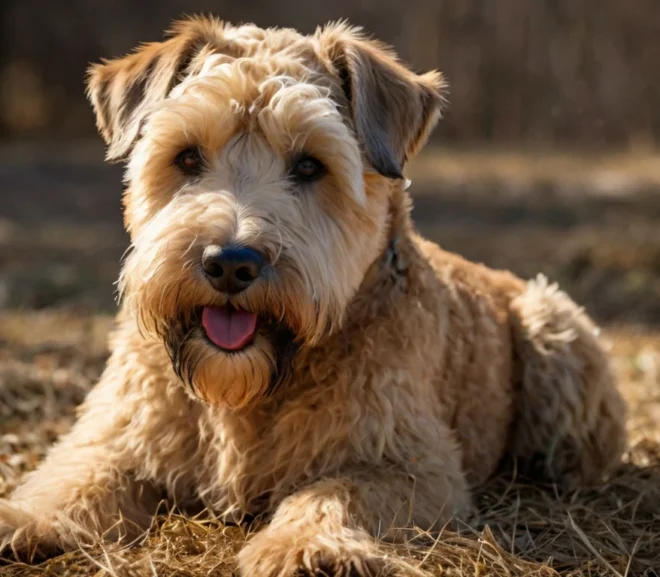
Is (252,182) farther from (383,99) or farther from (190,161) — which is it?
(383,99)

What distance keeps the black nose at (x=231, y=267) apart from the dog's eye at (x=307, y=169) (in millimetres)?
566

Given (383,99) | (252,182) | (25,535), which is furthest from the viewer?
(383,99)

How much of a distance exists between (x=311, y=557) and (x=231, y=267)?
971 millimetres

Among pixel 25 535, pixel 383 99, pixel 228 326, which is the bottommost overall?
pixel 25 535

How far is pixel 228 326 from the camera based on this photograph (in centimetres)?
380

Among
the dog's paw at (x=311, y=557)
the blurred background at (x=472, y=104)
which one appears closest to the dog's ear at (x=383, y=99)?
the dog's paw at (x=311, y=557)

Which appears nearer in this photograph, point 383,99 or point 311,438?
point 311,438

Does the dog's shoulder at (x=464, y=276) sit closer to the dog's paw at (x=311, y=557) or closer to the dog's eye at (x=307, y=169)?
the dog's eye at (x=307, y=169)

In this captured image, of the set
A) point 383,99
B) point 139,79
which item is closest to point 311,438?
point 383,99

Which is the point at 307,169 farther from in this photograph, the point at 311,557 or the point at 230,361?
the point at 311,557

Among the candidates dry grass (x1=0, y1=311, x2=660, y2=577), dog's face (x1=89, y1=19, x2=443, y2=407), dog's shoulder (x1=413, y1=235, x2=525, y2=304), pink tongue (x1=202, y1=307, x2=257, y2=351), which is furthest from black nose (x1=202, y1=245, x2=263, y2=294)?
dog's shoulder (x1=413, y1=235, x2=525, y2=304)

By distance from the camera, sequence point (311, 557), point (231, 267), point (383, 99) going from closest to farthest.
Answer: point (311, 557) → point (231, 267) → point (383, 99)

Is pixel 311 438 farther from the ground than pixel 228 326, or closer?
closer

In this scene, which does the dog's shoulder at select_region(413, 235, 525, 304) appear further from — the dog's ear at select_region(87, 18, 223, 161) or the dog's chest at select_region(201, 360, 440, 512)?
the dog's ear at select_region(87, 18, 223, 161)
